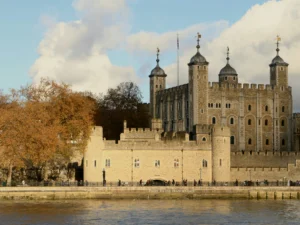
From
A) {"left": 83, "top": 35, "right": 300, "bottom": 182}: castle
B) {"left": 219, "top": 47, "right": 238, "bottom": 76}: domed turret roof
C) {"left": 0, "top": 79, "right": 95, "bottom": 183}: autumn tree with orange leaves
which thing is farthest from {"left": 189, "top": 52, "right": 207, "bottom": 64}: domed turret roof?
{"left": 0, "top": 79, "right": 95, "bottom": 183}: autumn tree with orange leaves

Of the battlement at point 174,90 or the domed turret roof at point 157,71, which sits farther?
the domed turret roof at point 157,71

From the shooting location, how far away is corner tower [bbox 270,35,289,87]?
111 meters

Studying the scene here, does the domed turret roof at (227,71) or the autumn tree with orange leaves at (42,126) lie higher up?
the domed turret roof at (227,71)

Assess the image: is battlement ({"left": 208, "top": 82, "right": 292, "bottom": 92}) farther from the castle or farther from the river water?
the river water

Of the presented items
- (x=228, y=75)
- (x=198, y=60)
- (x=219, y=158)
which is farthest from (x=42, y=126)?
(x=228, y=75)

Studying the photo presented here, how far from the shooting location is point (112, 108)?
355ft

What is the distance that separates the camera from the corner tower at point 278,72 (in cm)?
11075

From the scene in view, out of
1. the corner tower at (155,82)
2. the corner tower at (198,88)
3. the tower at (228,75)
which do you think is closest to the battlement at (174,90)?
the corner tower at (155,82)

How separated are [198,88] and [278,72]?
35.5 ft

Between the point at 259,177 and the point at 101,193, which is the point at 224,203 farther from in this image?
the point at 259,177

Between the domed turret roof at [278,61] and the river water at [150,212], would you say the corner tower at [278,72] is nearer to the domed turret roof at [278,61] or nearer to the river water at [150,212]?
the domed turret roof at [278,61]

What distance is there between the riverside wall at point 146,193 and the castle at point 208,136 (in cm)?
510

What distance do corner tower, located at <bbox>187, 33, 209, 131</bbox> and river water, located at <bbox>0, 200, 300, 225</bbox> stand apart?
38222 millimetres

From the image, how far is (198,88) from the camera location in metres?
106
